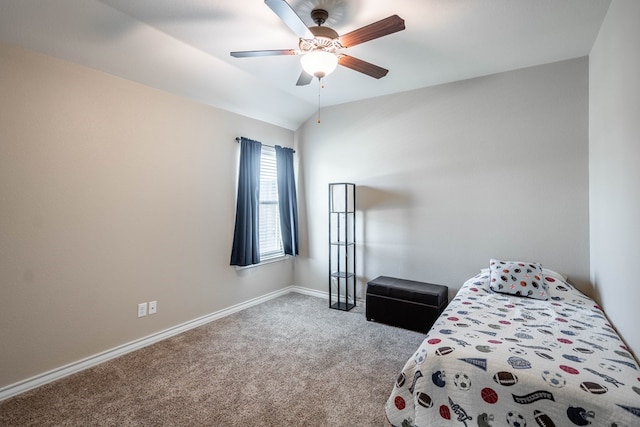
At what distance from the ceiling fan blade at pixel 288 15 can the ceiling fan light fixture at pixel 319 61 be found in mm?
110

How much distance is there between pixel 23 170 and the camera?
2.22 m

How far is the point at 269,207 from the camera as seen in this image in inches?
171

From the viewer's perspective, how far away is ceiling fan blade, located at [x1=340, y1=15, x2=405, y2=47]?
1.74 m

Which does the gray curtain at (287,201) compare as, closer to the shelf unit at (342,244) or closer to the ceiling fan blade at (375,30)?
the shelf unit at (342,244)

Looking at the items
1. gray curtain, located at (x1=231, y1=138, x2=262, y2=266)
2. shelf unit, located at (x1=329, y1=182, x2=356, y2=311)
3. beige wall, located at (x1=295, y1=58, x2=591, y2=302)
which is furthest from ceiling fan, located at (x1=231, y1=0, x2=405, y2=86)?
shelf unit, located at (x1=329, y1=182, x2=356, y2=311)

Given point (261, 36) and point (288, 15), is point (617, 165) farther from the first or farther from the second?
point (261, 36)

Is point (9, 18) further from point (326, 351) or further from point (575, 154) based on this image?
point (575, 154)

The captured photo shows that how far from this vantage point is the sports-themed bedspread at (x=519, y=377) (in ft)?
4.26

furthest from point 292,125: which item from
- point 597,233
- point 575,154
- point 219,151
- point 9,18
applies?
point 597,233

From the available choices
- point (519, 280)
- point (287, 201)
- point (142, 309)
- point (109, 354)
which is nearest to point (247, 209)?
point (287, 201)

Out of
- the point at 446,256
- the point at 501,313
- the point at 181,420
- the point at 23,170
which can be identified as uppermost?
the point at 23,170

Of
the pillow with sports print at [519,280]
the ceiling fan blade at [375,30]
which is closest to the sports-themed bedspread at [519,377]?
the pillow with sports print at [519,280]

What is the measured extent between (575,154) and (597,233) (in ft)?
2.62

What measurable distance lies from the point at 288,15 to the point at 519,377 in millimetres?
2167
